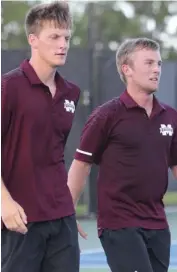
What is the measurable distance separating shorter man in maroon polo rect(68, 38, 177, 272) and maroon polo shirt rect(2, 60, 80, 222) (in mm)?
665

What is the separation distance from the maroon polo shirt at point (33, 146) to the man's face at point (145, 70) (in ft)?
3.05

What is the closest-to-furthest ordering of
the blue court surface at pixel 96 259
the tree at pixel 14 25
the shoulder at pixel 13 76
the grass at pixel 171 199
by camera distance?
the shoulder at pixel 13 76, the blue court surface at pixel 96 259, the grass at pixel 171 199, the tree at pixel 14 25

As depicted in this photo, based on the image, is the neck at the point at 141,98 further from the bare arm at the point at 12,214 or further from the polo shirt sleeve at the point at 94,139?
the bare arm at the point at 12,214

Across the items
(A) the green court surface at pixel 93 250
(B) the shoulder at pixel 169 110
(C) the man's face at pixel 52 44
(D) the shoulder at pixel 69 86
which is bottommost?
(A) the green court surface at pixel 93 250

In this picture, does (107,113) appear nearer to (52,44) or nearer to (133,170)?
(133,170)

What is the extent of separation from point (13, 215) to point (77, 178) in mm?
1337

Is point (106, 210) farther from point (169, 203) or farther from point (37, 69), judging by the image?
point (169, 203)

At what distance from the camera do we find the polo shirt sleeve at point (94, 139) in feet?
18.5

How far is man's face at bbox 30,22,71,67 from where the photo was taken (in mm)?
4914

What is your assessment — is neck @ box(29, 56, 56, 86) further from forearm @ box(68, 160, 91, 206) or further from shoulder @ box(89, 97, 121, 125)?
forearm @ box(68, 160, 91, 206)

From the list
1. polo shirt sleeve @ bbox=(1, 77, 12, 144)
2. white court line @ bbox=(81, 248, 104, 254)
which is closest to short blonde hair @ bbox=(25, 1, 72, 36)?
polo shirt sleeve @ bbox=(1, 77, 12, 144)

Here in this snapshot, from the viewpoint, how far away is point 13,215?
4.41m

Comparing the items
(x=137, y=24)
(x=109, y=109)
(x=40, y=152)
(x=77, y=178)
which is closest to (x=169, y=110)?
(x=109, y=109)

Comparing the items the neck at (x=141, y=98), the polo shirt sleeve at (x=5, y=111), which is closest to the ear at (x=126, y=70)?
the neck at (x=141, y=98)
